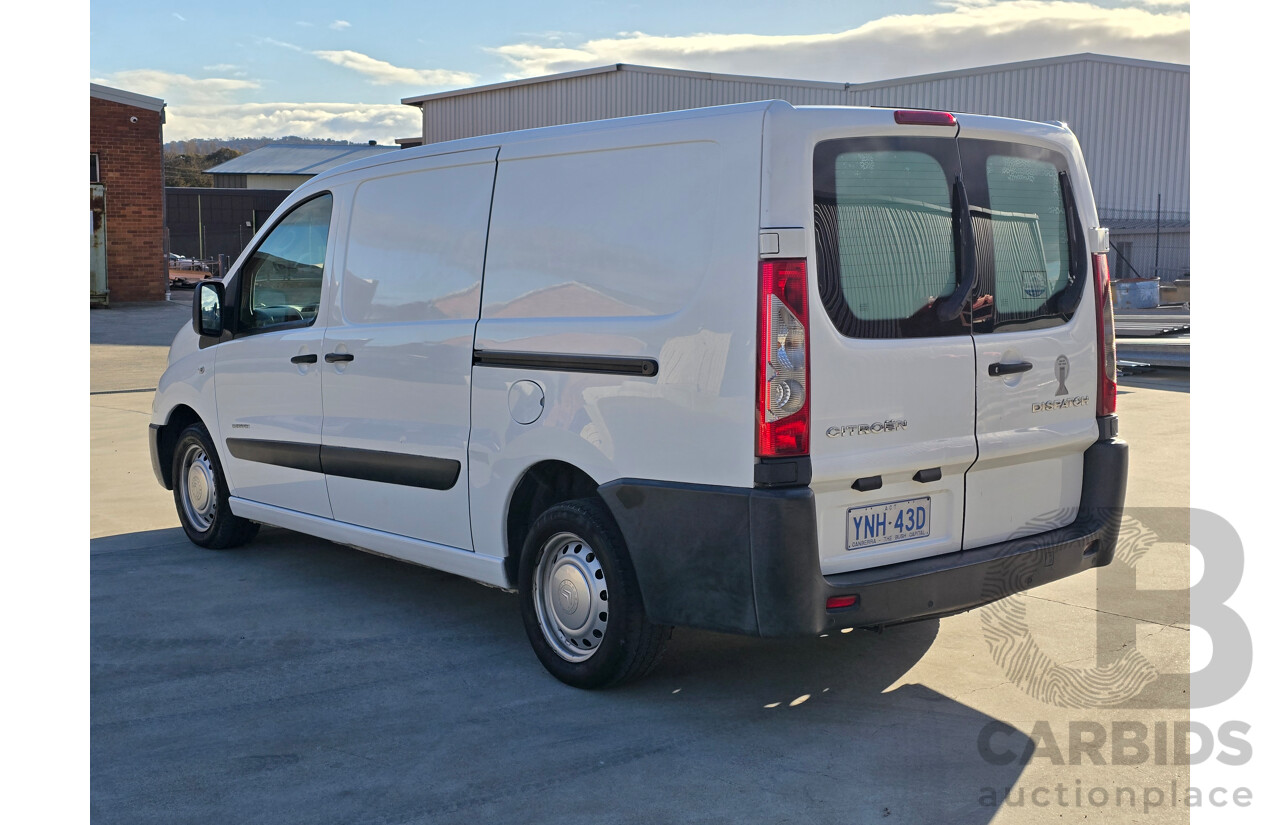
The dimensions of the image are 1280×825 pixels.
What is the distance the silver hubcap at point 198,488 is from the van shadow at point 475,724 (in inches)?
40.1

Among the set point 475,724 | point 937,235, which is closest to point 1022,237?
point 937,235

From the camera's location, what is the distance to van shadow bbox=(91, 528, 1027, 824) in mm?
3432

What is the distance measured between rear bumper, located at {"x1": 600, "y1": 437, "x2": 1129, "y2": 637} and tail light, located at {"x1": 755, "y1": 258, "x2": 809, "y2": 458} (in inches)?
6.7

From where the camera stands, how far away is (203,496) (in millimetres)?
6629

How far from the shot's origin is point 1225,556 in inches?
242

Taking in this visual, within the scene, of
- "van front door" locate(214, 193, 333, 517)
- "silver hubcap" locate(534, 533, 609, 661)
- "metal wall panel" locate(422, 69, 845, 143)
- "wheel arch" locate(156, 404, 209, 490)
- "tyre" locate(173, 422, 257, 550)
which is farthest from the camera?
"metal wall panel" locate(422, 69, 845, 143)

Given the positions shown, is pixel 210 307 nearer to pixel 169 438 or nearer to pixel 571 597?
pixel 169 438

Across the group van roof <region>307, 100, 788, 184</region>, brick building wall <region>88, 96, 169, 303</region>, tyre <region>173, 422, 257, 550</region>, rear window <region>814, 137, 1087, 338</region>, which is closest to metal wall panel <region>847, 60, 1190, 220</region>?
brick building wall <region>88, 96, 169, 303</region>

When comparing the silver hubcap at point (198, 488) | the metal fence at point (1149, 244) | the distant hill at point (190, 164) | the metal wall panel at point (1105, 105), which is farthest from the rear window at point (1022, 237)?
the distant hill at point (190, 164)

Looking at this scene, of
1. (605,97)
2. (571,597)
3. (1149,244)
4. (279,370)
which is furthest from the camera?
(1149,244)

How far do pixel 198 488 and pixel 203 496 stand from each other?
6 cm

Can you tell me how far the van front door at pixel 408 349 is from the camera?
4746mm

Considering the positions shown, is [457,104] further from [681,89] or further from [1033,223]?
[1033,223]
